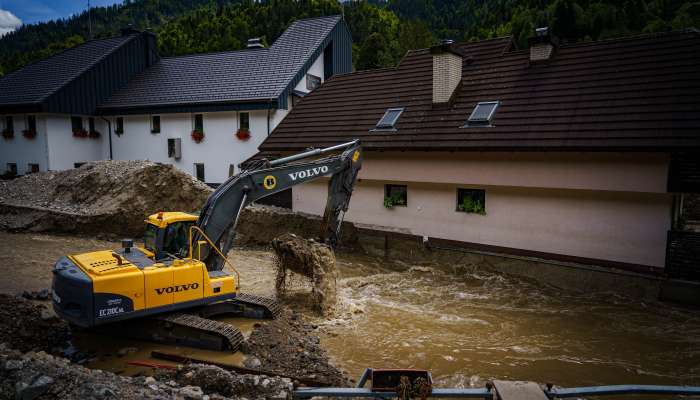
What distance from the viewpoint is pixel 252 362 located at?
8086mm

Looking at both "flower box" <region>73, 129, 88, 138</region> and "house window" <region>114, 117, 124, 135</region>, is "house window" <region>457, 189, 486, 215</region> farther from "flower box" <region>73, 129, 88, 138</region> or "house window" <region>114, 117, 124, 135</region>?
"flower box" <region>73, 129, 88, 138</region>

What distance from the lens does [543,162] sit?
45.2ft

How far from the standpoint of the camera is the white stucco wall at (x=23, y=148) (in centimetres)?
2636

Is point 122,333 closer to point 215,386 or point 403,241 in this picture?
point 215,386

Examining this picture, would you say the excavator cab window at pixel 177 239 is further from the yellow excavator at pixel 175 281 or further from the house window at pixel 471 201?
the house window at pixel 471 201

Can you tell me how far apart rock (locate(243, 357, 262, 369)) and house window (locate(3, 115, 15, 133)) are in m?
26.5

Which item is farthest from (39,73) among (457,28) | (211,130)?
(457,28)

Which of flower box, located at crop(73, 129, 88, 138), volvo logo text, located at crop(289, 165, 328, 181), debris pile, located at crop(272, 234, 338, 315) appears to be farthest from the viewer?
flower box, located at crop(73, 129, 88, 138)

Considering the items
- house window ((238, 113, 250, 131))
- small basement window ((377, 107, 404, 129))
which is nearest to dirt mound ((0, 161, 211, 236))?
house window ((238, 113, 250, 131))

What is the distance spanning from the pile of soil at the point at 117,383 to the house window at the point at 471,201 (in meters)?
9.69

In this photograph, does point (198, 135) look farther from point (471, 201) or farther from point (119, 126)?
point (471, 201)

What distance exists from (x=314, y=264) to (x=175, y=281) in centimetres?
359

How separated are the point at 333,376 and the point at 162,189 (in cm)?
1339

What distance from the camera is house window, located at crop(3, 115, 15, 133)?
27641 millimetres
